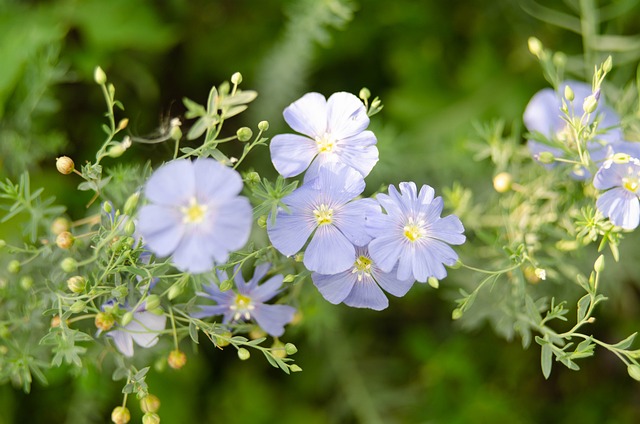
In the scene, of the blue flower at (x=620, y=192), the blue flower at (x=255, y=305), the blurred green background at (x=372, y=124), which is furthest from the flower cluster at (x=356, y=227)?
the blurred green background at (x=372, y=124)

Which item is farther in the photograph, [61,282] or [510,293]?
[510,293]

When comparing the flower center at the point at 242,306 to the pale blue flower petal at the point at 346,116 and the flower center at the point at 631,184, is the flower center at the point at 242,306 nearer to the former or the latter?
the pale blue flower petal at the point at 346,116

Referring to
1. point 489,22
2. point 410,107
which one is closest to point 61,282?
point 410,107

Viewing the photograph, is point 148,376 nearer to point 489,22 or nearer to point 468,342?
point 468,342

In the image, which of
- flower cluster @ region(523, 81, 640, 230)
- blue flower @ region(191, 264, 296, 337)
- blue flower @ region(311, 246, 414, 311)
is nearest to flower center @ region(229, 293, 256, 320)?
blue flower @ region(191, 264, 296, 337)

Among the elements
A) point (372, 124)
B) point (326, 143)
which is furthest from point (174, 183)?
point (372, 124)

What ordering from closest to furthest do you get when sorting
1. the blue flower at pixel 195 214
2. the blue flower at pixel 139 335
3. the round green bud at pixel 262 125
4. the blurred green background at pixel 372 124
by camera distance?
1. the blue flower at pixel 195 214
2. the round green bud at pixel 262 125
3. the blue flower at pixel 139 335
4. the blurred green background at pixel 372 124

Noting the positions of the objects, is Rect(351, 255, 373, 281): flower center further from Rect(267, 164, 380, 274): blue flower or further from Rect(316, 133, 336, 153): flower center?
Rect(316, 133, 336, 153): flower center
